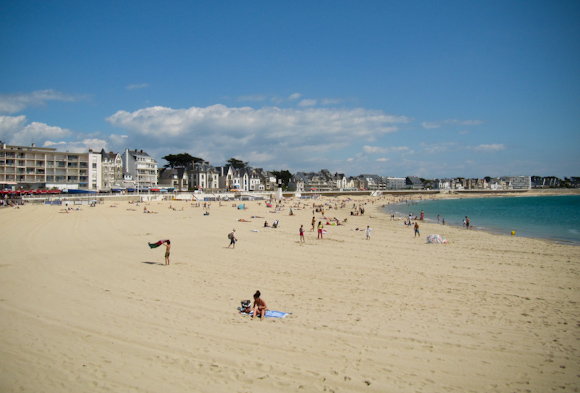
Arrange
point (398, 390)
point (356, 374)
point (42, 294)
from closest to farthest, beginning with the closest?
point (398, 390), point (356, 374), point (42, 294)

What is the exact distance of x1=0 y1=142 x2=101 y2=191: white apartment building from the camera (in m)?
63.3

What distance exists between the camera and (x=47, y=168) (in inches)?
2638

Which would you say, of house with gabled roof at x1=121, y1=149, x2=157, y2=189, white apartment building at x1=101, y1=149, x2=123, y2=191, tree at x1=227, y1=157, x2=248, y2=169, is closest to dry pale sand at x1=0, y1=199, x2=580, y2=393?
white apartment building at x1=101, y1=149, x2=123, y2=191

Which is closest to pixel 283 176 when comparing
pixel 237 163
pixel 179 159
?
pixel 237 163

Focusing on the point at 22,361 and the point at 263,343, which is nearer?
the point at 22,361

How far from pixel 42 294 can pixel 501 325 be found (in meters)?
12.3

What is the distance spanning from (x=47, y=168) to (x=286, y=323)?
253 ft

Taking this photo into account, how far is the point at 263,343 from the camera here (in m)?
6.92

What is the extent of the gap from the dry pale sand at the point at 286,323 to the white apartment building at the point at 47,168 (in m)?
61.1

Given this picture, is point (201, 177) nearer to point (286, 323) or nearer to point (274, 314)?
point (274, 314)

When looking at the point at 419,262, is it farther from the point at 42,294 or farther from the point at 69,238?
the point at 69,238

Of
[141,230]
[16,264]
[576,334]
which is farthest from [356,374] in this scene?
[141,230]

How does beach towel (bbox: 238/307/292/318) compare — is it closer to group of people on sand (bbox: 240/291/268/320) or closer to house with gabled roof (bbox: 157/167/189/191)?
group of people on sand (bbox: 240/291/268/320)

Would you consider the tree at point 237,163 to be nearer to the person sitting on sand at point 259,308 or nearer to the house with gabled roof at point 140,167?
the house with gabled roof at point 140,167
